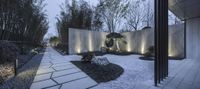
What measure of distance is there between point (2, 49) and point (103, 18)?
13.7 metres

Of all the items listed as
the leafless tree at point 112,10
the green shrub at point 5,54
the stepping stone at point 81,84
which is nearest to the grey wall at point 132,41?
the leafless tree at point 112,10

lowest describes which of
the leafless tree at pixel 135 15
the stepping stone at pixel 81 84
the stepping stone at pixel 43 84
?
the stepping stone at pixel 81 84

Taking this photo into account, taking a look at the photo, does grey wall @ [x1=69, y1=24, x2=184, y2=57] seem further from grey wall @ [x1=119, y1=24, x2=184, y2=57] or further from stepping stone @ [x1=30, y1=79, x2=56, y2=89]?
stepping stone @ [x1=30, y1=79, x2=56, y2=89]

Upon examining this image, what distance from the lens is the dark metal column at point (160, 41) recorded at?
13.6 feet

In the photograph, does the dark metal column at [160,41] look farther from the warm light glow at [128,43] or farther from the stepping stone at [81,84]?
the warm light glow at [128,43]

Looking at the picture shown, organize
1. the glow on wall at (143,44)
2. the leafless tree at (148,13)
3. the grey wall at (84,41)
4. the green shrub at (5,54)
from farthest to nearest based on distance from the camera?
the leafless tree at (148,13) < the glow on wall at (143,44) < the grey wall at (84,41) < the green shrub at (5,54)

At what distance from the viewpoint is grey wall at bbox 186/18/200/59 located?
9.64 meters

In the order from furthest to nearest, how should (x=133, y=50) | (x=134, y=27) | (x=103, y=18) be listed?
(x=134, y=27)
(x=103, y=18)
(x=133, y=50)

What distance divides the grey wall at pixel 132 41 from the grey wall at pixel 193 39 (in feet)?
1.07

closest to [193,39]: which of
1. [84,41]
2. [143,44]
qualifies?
[143,44]

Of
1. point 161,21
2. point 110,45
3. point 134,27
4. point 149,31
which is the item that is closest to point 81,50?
point 110,45

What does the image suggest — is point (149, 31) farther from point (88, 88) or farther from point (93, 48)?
point (88, 88)

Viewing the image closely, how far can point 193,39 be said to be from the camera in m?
9.84

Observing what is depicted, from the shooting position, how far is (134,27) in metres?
22.0
